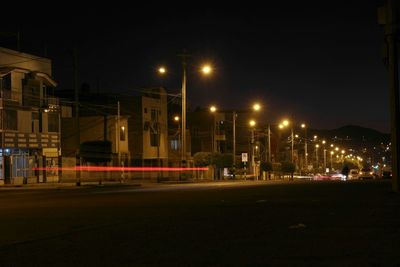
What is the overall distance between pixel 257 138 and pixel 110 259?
12331 centimetres

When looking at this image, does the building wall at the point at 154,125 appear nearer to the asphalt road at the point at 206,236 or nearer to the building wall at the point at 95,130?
the building wall at the point at 95,130

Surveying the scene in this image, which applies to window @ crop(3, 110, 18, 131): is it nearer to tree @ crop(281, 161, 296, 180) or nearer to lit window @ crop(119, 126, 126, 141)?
lit window @ crop(119, 126, 126, 141)

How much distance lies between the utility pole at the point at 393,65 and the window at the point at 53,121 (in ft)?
144

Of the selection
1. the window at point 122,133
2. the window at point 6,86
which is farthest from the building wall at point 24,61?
the window at point 122,133

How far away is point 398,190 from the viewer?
27.1m

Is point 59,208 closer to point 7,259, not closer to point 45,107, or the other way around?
point 7,259

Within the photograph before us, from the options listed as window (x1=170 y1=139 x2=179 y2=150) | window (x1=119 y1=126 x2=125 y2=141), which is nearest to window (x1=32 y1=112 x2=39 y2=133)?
window (x1=119 y1=126 x2=125 y2=141)

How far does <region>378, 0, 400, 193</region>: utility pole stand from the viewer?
80.8 ft


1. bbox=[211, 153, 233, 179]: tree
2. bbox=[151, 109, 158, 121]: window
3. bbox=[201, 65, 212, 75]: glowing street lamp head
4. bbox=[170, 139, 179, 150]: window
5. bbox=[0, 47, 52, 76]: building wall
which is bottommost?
bbox=[211, 153, 233, 179]: tree

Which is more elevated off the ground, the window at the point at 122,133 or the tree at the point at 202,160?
the window at the point at 122,133

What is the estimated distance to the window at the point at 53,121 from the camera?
215 ft

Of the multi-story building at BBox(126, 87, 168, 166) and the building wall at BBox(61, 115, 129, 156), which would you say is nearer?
the building wall at BBox(61, 115, 129, 156)

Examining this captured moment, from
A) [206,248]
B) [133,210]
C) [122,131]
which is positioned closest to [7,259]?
[206,248]

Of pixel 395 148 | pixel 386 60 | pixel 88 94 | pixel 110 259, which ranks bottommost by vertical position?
pixel 110 259
